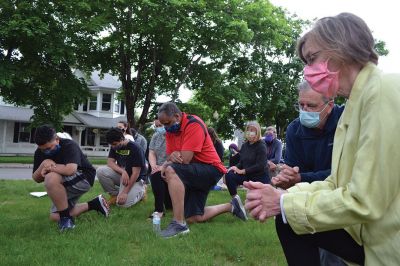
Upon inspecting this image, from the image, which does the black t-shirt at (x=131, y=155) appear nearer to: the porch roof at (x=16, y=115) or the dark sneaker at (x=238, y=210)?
the dark sneaker at (x=238, y=210)

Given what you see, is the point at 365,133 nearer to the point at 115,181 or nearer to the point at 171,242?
the point at 171,242

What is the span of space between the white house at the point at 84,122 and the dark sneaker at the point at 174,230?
3520 centimetres

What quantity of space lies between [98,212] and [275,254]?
3434mm

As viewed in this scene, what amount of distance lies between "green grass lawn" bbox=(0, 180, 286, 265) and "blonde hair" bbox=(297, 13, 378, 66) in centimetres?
278

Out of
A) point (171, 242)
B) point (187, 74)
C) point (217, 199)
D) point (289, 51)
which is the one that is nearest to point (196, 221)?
point (171, 242)

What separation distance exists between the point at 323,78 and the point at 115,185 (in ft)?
22.0

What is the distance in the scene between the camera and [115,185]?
8398mm

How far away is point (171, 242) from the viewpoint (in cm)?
507

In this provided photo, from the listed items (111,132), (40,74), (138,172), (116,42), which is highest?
(116,42)

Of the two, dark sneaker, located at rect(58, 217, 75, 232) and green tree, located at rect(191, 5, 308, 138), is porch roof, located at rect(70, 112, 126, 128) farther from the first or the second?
dark sneaker, located at rect(58, 217, 75, 232)

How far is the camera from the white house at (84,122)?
39.8m

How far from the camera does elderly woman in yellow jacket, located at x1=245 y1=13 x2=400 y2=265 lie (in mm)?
1823

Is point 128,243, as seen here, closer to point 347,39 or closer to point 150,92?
point 347,39

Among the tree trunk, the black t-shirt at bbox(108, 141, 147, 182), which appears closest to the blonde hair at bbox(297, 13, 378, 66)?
the black t-shirt at bbox(108, 141, 147, 182)
